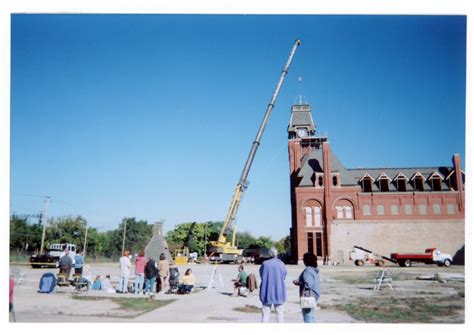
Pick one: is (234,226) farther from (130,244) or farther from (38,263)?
(130,244)

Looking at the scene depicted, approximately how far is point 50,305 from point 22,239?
37.6 meters

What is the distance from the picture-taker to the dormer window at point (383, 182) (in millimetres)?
38156

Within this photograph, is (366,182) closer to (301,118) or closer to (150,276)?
(301,118)

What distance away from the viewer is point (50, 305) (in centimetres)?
1034

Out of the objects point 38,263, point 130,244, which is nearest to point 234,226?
point 38,263

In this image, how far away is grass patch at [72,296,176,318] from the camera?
10.1 m

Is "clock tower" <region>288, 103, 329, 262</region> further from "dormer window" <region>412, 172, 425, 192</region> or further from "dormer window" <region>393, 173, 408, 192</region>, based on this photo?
"dormer window" <region>412, 172, 425, 192</region>

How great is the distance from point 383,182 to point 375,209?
3127 mm

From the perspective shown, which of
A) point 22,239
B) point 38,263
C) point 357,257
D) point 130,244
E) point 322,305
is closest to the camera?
point 322,305

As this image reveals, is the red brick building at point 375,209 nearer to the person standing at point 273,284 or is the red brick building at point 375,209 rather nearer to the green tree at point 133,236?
the person standing at point 273,284

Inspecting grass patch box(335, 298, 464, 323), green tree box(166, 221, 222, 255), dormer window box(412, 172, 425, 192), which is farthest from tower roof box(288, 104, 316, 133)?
grass patch box(335, 298, 464, 323)

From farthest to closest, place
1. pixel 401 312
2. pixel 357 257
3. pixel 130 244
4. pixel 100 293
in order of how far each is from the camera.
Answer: pixel 130 244, pixel 357 257, pixel 100 293, pixel 401 312

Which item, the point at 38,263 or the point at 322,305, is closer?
the point at 322,305
